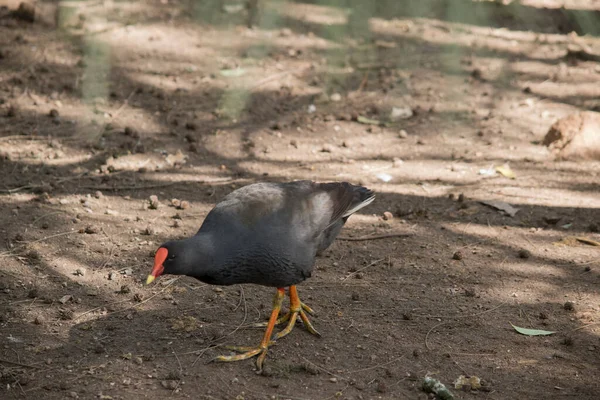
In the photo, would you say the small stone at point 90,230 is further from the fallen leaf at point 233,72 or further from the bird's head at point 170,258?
the fallen leaf at point 233,72

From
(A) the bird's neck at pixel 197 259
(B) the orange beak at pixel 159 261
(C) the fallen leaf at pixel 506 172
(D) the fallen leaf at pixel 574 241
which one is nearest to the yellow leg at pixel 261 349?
(A) the bird's neck at pixel 197 259

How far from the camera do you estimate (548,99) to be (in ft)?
27.3

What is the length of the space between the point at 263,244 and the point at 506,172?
3.35m

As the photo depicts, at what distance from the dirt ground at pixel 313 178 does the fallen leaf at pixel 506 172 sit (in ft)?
0.35

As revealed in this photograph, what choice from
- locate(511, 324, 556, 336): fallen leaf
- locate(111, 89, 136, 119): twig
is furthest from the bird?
locate(111, 89, 136, 119): twig

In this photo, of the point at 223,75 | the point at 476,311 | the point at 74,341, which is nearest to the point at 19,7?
the point at 223,75

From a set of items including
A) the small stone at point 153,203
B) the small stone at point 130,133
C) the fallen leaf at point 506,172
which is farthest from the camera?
the small stone at point 130,133

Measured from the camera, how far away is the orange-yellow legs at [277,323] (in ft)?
14.2

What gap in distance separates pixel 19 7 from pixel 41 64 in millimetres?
1327

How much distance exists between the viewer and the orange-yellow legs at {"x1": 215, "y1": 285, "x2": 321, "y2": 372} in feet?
14.2

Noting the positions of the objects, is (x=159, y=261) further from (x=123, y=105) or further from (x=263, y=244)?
(x=123, y=105)

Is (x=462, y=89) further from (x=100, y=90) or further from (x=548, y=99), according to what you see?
(x=100, y=90)

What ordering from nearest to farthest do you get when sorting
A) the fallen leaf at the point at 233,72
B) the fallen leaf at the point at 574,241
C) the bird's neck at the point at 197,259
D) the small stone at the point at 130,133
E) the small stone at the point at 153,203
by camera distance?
the bird's neck at the point at 197,259, the fallen leaf at the point at 574,241, the small stone at the point at 153,203, the small stone at the point at 130,133, the fallen leaf at the point at 233,72

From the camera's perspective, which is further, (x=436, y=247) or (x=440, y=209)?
(x=440, y=209)
